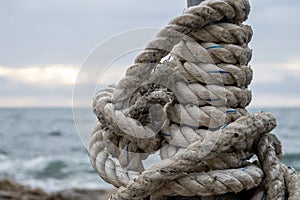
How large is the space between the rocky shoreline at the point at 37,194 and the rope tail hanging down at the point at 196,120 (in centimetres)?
559

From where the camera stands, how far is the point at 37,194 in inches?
276

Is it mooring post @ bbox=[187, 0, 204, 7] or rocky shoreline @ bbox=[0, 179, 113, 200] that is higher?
mooring post @ bbox=[187, 0, 204, 7]

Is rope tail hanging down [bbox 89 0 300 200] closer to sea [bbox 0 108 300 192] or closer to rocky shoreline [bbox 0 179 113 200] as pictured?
sea [bbox 0 108 300 192]

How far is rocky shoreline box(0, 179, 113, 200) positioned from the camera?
22.3 ft

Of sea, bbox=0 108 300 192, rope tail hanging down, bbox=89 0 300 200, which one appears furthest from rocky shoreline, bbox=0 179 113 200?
rope tail hanging down, bbox=89 0 300 200

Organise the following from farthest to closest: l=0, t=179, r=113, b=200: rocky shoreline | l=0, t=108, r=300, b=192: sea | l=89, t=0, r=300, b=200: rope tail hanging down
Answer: l=0, t=108, r=300, b=192: sea, l=0, t=179, r=113, b=200: rocky shoreline, l=89, t=0, r=300, b=200: rope tail hanging down

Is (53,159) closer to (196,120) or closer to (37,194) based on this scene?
(37,194)

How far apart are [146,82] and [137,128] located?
3.5 inches

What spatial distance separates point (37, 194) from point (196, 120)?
639cm

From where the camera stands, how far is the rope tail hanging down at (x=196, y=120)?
0.87m

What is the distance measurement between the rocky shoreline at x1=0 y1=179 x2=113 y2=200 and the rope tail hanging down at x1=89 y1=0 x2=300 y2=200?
18.3 ft

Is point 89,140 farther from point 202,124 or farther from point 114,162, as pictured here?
point 202,124

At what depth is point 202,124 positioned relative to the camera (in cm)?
91

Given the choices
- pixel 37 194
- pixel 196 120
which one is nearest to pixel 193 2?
pixel 196 120
